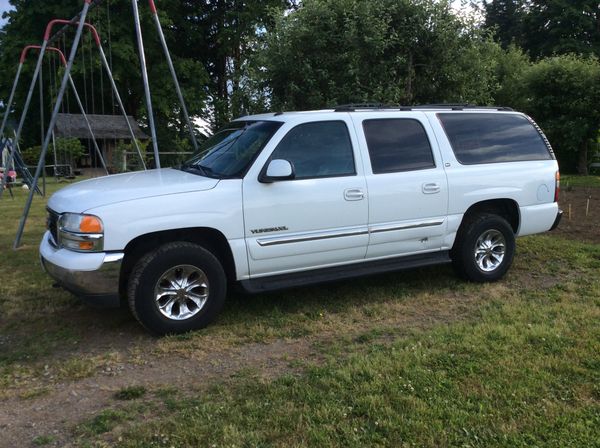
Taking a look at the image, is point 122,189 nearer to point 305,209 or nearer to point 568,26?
point 305,209

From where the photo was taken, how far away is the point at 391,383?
356 cm

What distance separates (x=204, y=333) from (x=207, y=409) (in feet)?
4.42

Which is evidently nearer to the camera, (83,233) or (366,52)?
(83,233)

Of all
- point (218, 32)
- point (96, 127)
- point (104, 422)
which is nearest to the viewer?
point (104, 422)

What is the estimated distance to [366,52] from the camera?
8.97 m

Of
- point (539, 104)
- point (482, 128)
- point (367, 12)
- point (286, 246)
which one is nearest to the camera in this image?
point (286, 246)

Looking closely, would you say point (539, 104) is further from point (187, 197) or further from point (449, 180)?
point (187, 197)

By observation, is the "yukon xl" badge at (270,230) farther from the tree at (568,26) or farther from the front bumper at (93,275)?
the tree at (568,26)

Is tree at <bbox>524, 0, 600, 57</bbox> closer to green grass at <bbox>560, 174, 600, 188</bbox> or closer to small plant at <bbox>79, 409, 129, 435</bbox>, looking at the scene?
green grass at <bbox>560, 174, 600, 188</bbox>

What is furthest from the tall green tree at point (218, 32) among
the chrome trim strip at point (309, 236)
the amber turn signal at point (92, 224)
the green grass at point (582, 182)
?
the amber turn signal at point (92, 224)

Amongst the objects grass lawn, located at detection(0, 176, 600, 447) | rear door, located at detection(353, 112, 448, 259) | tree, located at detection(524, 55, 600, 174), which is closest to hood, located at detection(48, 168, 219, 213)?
grass lawn, located at detection(0, 176, 600, 447)

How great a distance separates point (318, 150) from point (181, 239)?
1489 millimetres

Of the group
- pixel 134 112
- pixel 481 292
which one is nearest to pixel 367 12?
pixel 481 292

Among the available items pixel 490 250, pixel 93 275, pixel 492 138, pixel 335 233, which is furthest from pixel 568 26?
pixel 93 275
